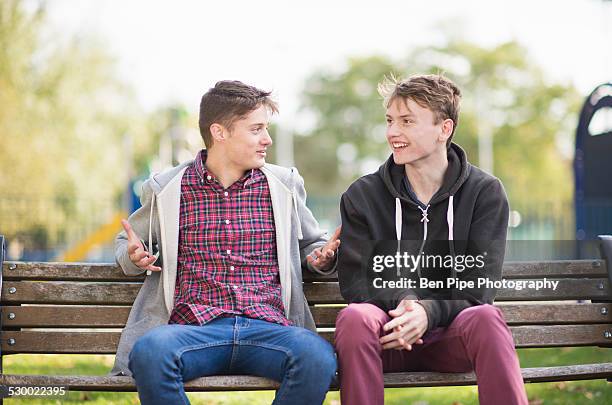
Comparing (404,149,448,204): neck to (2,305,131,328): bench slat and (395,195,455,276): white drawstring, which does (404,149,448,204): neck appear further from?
(2,305,131,328): bench slat

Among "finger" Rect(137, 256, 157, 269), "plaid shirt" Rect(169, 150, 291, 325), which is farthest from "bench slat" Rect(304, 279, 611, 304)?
"finger" Rect(137, 256, 157, 269)

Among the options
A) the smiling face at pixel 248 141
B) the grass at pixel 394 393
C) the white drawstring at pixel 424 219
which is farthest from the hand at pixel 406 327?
the grass at pixel 394 393

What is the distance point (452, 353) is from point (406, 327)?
239 mm

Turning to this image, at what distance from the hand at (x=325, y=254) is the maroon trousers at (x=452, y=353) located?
378mm

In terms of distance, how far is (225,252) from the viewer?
147 inches

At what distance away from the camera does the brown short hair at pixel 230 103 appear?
153 inches

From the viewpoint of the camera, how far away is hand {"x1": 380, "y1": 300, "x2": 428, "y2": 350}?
3330mm

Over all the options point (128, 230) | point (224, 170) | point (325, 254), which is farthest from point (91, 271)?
point (325, 254)

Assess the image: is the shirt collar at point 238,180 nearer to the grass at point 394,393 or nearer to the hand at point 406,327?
the hand at point 406,327

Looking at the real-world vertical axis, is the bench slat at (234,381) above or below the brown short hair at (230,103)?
below

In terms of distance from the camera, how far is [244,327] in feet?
11.5

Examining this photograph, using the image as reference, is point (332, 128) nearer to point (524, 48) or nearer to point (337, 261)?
point (524, 48)

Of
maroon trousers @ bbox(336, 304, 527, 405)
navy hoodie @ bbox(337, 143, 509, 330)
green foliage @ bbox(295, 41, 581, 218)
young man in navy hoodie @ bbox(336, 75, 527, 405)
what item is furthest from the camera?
green foliage @ bbox(295, 41, 581, 218)

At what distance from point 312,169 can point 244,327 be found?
60.1 metres
